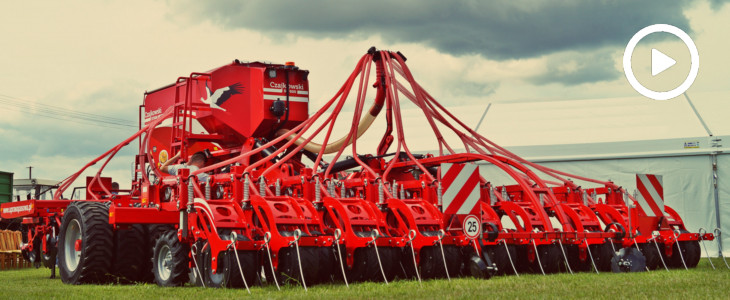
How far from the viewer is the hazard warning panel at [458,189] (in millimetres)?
11367

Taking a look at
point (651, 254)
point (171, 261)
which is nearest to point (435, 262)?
point (171, 261)

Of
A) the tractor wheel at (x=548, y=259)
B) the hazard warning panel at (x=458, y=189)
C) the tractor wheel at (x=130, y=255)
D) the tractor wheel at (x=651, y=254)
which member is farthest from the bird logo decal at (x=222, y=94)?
the tractor wheel at (x=651, y=254)

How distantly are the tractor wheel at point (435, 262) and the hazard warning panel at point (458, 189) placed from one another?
54 centimetres

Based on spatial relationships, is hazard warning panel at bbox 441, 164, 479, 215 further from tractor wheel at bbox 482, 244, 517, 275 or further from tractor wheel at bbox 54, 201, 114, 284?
tractor wheel at bbox 54, 201, 114, 284

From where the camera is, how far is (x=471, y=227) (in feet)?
37.1

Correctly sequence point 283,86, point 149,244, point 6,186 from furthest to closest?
point 6,186, point 283,86, point 149,244

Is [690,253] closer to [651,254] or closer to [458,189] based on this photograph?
[651,254]

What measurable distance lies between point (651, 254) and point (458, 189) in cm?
438

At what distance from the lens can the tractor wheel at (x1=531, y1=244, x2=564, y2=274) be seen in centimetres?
1265

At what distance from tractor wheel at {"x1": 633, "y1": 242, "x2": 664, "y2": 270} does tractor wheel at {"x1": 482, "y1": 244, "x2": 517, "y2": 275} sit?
9.15 ft

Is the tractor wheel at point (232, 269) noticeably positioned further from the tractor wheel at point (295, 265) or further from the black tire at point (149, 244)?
the black tire at point (149, 244)

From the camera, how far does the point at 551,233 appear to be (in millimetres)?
12477

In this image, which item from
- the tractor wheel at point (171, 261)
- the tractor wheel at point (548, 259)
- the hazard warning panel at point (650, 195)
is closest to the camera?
the tractor wheel at point (171, 261)

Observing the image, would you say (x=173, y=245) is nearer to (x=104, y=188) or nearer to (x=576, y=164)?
(x=104, y=188)
